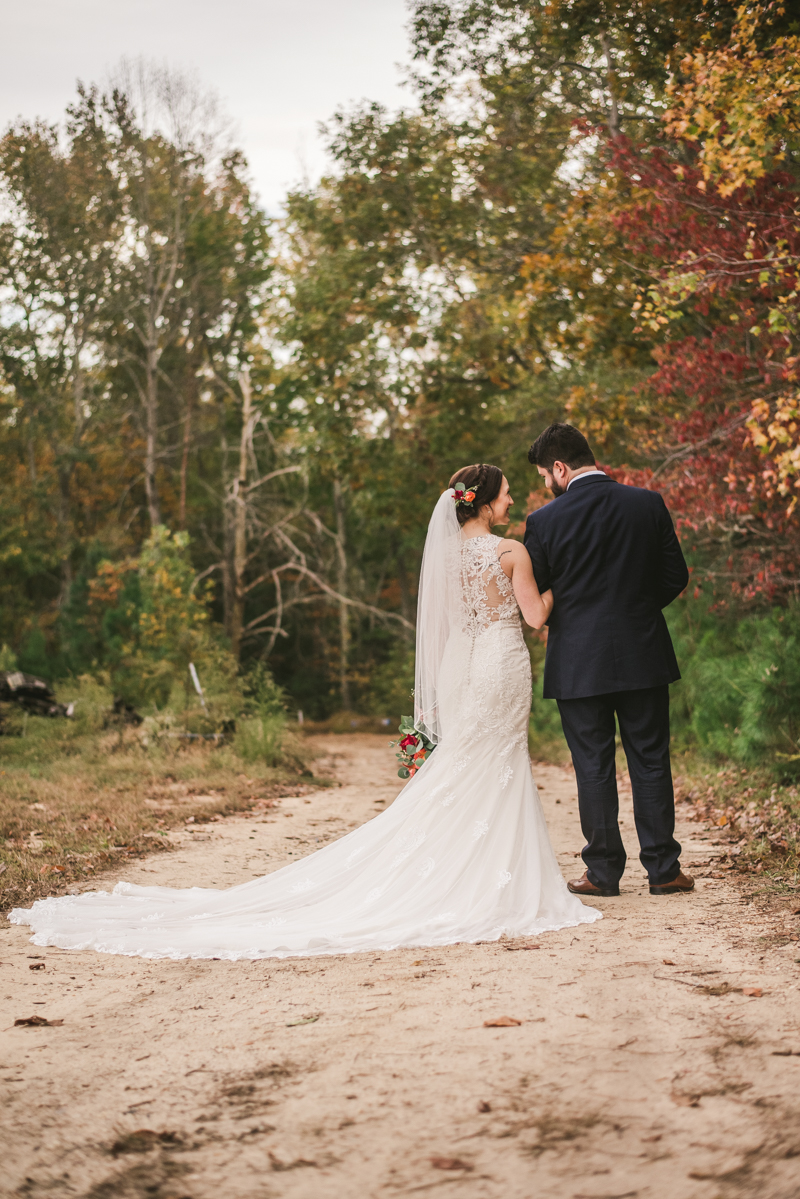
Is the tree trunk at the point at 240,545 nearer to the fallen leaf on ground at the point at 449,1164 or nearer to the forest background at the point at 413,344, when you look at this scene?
the forest background at the point at 413,344

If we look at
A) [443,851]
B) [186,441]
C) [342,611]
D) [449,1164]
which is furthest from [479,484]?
[186,441]

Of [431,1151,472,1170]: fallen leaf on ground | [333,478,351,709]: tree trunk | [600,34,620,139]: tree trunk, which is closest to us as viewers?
[431,1151,472,1170]: fallen leaf on ground

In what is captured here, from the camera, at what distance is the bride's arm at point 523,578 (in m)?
4.82

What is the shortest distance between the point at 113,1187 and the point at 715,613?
9395 mm

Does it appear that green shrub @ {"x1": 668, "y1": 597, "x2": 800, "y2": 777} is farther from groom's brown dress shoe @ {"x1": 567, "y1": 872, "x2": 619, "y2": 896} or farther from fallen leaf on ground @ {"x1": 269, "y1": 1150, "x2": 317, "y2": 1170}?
fallen leaf on ground @ {"x1": 269, "y1": 1150, "x2": 317, "y2": 1170}

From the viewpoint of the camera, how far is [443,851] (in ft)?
15.0

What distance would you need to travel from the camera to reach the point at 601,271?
10875 mm

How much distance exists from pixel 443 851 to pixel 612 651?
125 cm

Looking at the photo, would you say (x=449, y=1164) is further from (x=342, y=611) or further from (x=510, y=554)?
(x=342, y=611)

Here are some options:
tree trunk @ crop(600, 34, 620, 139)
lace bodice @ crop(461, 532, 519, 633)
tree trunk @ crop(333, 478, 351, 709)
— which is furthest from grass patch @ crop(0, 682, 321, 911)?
tree trunk @ crop(333, 478, 351, 709)

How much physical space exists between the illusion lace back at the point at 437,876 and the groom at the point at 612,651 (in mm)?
267

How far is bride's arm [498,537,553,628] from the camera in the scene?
15.8ft

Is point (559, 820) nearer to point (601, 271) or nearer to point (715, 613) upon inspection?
point (715, 613)

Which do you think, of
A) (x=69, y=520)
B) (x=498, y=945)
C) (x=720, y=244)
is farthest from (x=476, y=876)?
(x=69, y=520)
